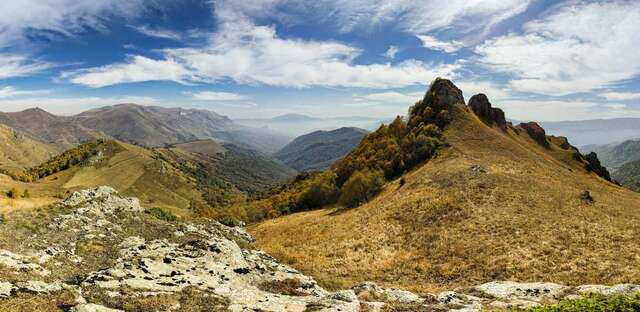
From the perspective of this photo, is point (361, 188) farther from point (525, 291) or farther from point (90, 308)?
point (90, 308)

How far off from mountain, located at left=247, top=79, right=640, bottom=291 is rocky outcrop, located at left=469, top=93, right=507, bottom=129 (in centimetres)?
1515

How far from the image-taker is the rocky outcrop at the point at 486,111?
112 m

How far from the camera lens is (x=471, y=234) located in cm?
4428

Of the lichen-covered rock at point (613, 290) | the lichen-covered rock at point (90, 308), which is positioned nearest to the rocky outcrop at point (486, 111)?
the lichen-covered rock at point (613, 290)

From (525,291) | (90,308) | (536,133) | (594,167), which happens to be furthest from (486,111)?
(90,308)

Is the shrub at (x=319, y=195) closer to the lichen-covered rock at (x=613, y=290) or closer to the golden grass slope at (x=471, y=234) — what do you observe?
the golden grass slope at (x=471, y=234)

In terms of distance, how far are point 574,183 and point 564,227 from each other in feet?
114

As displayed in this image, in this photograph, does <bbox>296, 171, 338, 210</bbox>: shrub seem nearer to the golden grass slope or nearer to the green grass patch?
the golden grass slope

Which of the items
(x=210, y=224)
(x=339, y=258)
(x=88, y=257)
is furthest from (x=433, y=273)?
(x=88, y=257)

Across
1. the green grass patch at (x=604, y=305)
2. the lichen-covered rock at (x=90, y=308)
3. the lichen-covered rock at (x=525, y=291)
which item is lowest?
the lichen-covered rock at (x=525, y=291)

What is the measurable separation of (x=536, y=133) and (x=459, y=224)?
87.0m

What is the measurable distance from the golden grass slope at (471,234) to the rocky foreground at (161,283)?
7.17 meters

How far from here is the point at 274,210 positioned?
102375 millimetres

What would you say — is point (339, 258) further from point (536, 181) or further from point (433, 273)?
point (536, 181)
